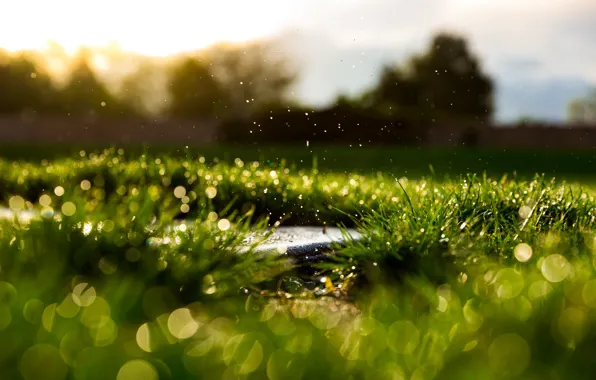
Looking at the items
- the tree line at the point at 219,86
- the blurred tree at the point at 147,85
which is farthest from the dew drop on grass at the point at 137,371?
Result: the blurred tree at the point at 147,85

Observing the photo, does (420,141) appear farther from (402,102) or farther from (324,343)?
(324,343)

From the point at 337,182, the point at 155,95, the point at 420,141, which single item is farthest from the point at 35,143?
the point at 337,182

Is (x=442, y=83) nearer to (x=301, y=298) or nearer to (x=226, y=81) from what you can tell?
(x=226, y=81)

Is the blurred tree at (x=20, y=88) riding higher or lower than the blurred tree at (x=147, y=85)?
higher

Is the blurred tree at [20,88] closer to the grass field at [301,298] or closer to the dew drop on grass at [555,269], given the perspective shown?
the grass field at [301,298]

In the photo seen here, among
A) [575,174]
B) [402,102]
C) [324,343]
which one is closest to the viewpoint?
[324,343]

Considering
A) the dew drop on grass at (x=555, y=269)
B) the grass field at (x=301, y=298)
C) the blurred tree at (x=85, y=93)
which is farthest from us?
the blurred tree at (x=85, y=93)
